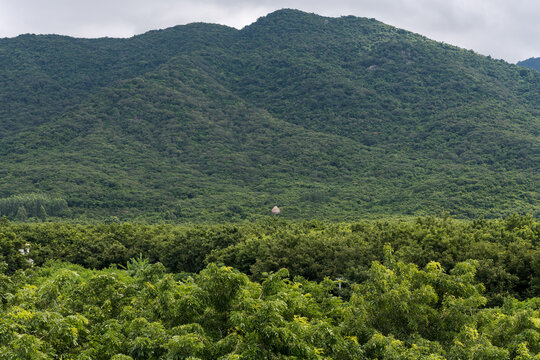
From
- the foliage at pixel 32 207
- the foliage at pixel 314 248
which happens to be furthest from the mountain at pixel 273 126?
the foliage at pixel 314 248

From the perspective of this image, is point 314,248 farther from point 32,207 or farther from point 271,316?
point 32,207

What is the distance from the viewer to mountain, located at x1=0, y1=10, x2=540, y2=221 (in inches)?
2746

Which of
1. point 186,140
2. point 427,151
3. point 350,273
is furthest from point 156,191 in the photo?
point 350,273

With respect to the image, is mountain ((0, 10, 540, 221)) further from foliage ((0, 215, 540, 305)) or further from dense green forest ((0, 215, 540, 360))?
dense green forest ((0, 215, 540, 360))

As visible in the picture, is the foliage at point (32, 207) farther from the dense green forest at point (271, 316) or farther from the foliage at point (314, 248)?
the dense green forest at point (271, 316)

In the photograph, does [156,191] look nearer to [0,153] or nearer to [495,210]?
[0,153]

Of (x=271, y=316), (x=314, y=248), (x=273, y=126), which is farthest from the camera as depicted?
(x=273, y=126)

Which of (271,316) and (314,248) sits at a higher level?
(271,316)

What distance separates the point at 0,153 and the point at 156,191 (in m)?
40.3

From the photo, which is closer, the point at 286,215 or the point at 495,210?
the point at 495,210

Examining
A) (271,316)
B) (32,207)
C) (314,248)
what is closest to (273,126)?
(32,207)

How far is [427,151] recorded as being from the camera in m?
86.6

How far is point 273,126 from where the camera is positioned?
107 meters

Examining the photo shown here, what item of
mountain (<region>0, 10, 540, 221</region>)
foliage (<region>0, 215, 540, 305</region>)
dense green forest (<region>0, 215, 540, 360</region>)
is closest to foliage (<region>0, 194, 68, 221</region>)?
mountain (<region>0, 10, 540, 221</region>)
